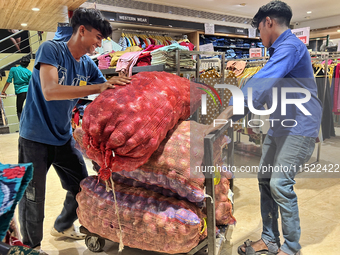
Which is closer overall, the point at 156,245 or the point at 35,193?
the point at 156,245

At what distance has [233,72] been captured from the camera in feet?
13.5

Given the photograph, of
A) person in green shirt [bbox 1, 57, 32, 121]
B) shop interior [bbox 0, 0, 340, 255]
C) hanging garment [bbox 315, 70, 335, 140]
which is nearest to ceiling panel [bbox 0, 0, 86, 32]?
shop interior [bbox 0, 0, 340, 255]

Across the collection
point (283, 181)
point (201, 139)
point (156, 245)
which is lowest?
point (156, 245)

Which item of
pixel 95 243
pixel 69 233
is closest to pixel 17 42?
pixel 69 233

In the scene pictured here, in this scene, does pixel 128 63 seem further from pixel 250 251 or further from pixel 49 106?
pixel 250 251

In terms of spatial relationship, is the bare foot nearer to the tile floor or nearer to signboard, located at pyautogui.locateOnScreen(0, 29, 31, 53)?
the tile floor

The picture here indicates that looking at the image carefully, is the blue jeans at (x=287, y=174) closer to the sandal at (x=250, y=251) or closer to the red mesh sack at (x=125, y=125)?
the sandal at (x=250, y=251)

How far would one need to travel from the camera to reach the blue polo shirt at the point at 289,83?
146 cm

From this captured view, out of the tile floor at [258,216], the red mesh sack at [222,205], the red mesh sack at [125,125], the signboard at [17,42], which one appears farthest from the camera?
the signboard at [17,42]

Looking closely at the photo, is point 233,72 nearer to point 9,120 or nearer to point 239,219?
point 239,219

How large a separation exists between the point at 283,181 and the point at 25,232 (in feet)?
5.48

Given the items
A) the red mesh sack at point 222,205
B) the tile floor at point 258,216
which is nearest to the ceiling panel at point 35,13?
the tile floor at point 258,216

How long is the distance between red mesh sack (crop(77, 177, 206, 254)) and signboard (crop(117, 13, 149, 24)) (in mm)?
6103

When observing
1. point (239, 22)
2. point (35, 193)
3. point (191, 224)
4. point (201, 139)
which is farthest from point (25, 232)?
point (239, 22)
